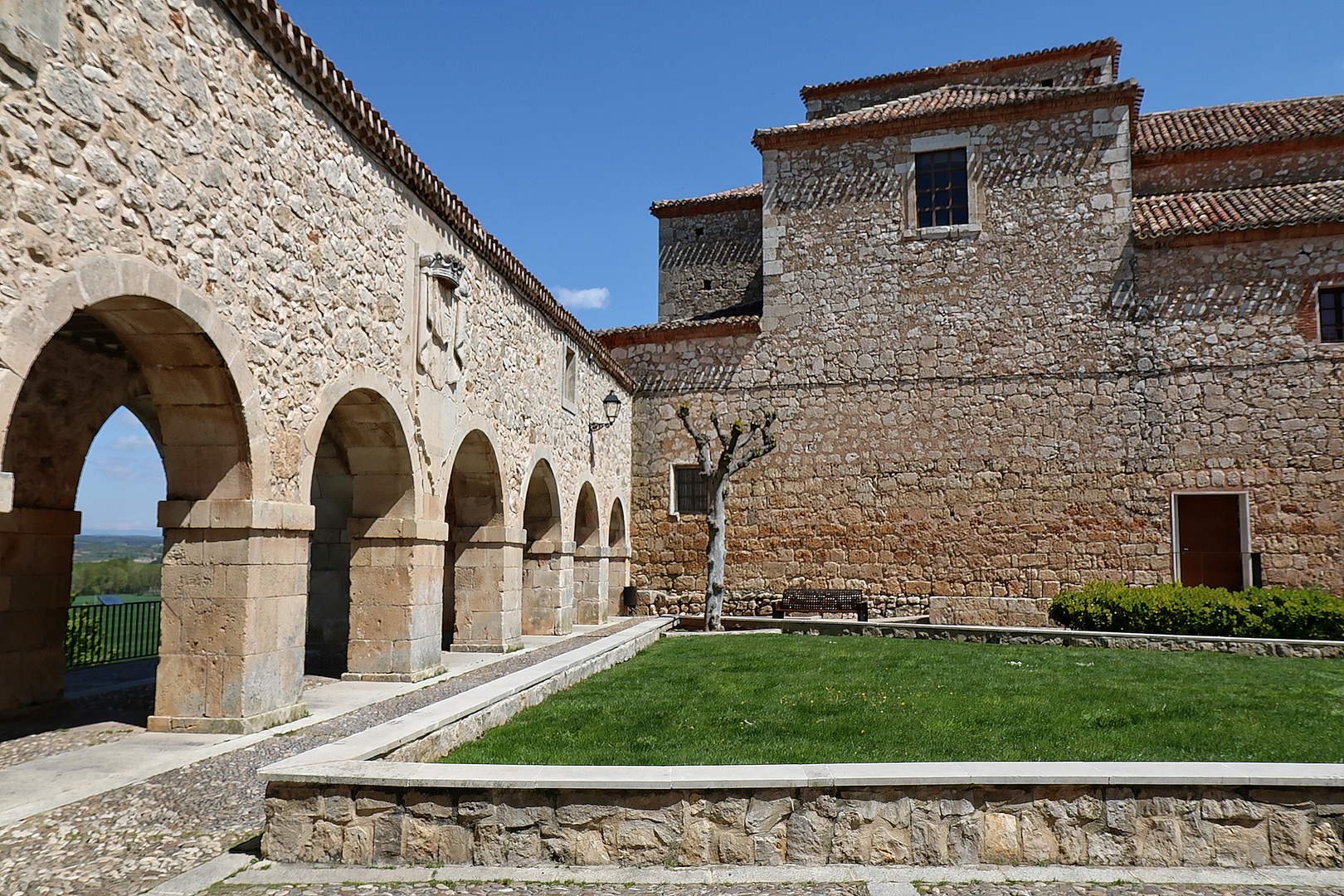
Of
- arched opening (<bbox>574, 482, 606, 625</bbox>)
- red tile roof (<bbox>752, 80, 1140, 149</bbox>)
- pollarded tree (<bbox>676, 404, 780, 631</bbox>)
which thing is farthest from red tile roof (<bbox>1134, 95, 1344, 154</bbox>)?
arched opening (<bbox>574, 482, 606, 625</bbox>)

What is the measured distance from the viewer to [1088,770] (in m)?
3.99

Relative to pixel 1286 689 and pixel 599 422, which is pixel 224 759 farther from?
pixel 599 422

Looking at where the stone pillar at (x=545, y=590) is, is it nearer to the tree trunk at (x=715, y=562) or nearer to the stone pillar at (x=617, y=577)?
the tree trunk at (x=715, y=562)

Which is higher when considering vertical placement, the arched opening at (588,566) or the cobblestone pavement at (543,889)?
the arched opening at (588,566)

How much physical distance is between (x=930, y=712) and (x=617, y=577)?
11.3 metres

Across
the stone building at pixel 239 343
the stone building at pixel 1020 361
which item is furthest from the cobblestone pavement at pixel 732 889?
the stone building at pixel 1020 361

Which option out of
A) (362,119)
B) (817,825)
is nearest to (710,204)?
(362,119)

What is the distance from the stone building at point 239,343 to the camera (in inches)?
183

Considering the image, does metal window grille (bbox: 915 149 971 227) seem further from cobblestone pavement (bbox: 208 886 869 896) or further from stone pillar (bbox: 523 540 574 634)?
cobblestone pavement (bbox: 208 886 869 896)

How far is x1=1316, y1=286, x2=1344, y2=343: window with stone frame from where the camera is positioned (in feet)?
48.4

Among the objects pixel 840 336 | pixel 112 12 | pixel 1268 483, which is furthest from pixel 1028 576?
pixel 112 12

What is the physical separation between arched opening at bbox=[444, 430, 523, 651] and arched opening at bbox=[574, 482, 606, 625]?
15.2 feet

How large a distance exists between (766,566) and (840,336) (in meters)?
4.37

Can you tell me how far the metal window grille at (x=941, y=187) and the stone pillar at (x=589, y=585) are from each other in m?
8.31
